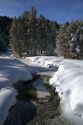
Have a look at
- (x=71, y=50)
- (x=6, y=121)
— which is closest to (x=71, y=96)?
(x=6, y=121)

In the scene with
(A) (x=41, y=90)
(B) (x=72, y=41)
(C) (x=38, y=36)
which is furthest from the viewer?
(C) (x=38, y=36)

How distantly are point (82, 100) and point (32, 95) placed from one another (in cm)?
663

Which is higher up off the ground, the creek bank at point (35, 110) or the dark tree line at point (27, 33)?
the dark tree line at point (27, 33)

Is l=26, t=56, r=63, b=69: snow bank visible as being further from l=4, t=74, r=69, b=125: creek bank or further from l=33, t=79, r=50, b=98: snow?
l=4, t=74, r=69, b=125: creek bank

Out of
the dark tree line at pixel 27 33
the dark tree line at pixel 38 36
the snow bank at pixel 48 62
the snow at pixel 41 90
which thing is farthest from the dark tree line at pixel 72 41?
the snow at pixel 41 90

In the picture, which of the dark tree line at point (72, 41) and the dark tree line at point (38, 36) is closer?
the dark tree line at point (72, 41)

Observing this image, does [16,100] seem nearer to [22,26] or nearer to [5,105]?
[5,105]

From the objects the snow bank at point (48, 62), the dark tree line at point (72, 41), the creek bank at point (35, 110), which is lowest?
the creek bank at point (35, 110)

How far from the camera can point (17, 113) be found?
1869 centimetres

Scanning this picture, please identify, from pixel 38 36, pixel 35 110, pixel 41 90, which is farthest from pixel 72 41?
pixel 35 110

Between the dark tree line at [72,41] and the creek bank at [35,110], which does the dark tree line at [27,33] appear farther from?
the creek bank at [35,110]

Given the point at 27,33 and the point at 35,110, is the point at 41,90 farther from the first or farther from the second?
the point at 27,33

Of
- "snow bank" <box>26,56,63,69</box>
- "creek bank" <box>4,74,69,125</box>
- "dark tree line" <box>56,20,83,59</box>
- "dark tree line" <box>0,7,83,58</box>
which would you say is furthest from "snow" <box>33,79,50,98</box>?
"dark tree line" <box>0,7,83,58</box>

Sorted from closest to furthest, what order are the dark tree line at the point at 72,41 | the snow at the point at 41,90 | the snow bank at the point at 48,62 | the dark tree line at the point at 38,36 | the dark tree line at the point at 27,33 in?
the snow at the point at 41,90, the snow bank at the point at 48,62, the dark tree line at the point at 72,41, the dark tree line at the point at 38,36, the dark tree line at the point at 27,33
